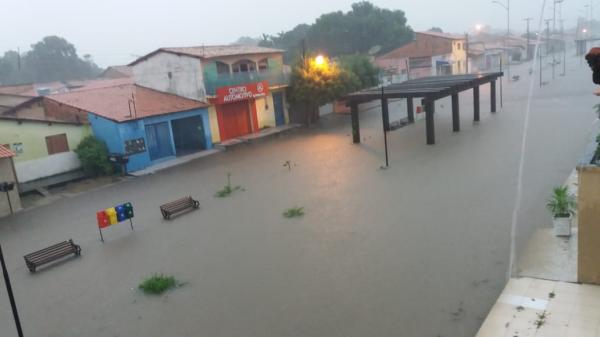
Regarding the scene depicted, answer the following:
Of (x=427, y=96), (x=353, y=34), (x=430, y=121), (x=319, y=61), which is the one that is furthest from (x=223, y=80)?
(x=353, y=34)

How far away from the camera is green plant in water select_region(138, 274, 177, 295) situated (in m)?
10.9

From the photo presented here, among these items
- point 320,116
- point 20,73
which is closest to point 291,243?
point 320,116

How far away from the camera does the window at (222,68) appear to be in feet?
101

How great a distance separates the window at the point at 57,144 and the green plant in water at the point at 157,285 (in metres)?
14.8

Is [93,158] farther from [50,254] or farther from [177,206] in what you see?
[50,254]

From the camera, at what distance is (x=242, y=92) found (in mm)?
31062

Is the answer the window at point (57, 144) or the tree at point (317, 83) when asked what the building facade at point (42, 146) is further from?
the tree at point (317, 83)

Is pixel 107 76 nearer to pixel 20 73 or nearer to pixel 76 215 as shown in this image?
pixel 20 73

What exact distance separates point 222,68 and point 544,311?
26.0 meters

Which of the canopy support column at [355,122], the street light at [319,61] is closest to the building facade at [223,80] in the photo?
the street light at [319,61]

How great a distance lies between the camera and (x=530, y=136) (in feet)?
77.2

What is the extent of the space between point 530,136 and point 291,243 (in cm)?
1568

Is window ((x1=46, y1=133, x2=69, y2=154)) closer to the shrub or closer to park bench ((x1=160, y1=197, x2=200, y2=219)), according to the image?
the shrub

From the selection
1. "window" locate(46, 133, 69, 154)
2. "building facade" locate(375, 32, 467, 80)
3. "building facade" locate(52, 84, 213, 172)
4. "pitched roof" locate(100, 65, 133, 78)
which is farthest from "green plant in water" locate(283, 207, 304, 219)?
"pitched roof" locate(100, 65, 133, 78)
